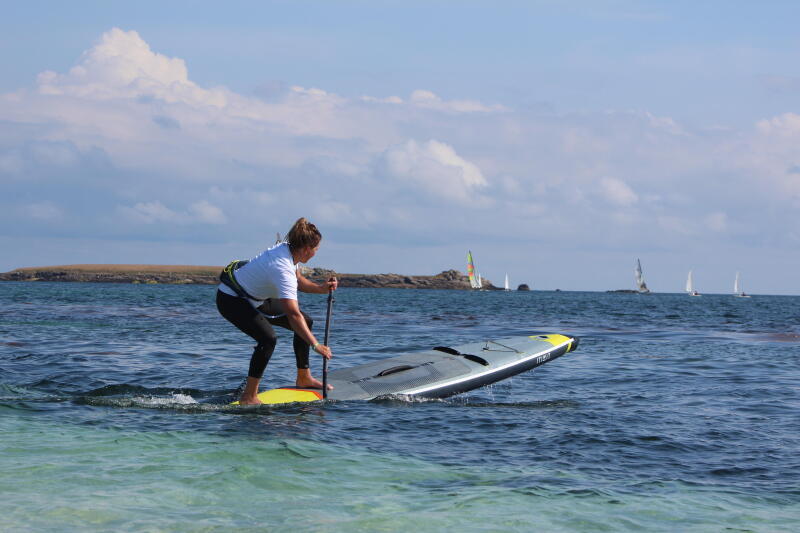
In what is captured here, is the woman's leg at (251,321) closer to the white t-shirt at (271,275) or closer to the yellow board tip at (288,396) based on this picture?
the white t-shirt at (271,275)

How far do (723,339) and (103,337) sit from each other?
19339mm

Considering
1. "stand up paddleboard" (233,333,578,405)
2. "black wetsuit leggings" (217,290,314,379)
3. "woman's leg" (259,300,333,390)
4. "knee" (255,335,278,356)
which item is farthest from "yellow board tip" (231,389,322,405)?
"knee" (255,335,278,356)

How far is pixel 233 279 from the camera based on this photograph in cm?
814

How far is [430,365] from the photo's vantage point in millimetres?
11000

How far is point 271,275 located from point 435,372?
3.63 m

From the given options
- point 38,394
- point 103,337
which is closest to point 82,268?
point 103,337

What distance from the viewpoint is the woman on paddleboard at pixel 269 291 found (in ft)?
25.6

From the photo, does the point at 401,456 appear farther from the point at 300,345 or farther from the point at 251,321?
the point at 300,345

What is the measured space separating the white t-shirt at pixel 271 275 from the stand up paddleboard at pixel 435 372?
1.73 metres

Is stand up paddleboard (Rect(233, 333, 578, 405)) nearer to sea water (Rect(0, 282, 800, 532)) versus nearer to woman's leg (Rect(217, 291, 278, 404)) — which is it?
sea water (Rect(0, 282, 800, 532))

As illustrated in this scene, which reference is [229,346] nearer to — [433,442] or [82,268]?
[433,442]

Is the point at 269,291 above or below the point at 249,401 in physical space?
above

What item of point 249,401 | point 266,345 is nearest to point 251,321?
point 266,345

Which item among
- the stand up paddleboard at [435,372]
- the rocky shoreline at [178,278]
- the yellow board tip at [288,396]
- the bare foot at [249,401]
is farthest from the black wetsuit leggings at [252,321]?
the rocky shoreline at [178,278]
